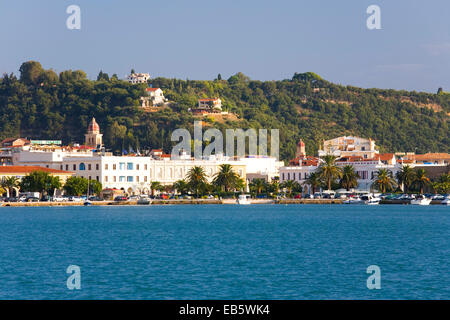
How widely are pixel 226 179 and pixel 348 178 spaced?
58.8ft

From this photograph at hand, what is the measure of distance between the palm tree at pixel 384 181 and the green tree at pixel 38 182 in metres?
45.8

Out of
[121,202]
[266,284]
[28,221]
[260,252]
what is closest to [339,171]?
[121,202]

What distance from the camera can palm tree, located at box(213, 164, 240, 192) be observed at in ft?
404

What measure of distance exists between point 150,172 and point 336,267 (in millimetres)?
91354

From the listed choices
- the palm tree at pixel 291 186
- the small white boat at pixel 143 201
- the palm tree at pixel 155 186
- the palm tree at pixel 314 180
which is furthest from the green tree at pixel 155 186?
the palm tree at pixel 314 180

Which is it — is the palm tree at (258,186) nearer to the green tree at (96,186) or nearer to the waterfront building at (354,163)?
the waterfront building at (354,163)

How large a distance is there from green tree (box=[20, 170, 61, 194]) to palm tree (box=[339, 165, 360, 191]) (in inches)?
1632

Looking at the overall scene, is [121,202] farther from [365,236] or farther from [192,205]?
[365,236]

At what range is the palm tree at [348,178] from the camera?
12200cm

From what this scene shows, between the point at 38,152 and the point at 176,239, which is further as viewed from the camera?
the point at 38,152

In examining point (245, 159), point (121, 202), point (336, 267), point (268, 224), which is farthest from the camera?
point (245, 159)

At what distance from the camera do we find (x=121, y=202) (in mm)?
114500

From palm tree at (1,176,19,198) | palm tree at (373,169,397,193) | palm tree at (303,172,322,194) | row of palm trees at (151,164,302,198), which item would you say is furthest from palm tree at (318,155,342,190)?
palm tree at (1,176,19,198)

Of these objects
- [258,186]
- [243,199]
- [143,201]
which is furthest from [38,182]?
[258,186]
